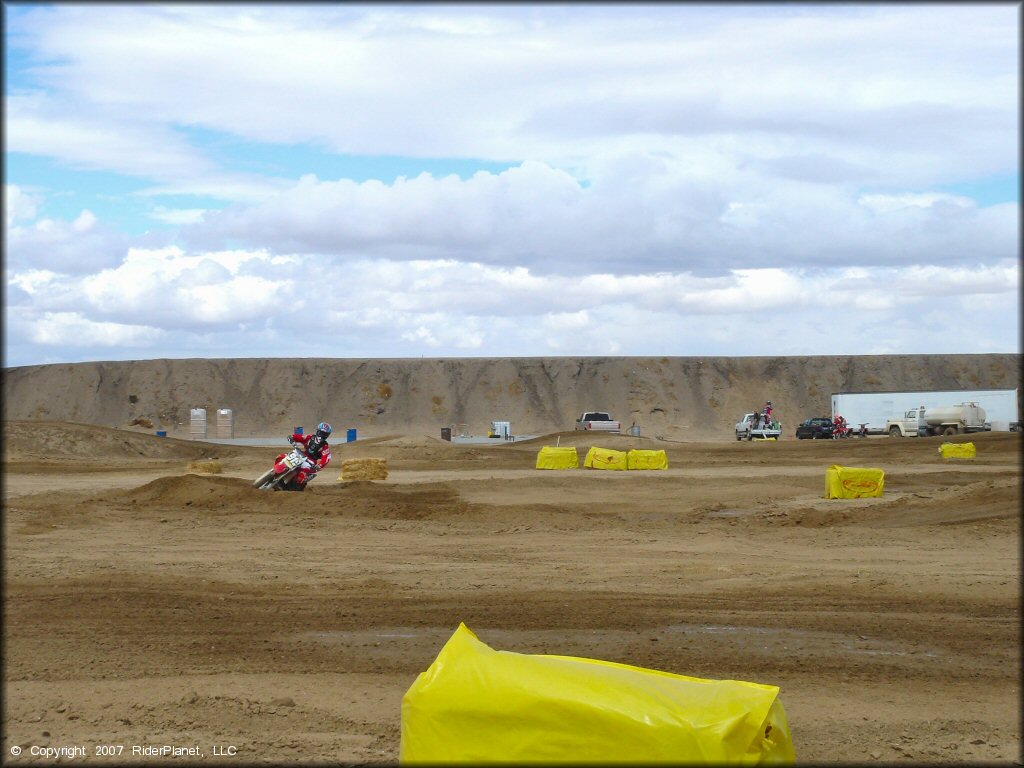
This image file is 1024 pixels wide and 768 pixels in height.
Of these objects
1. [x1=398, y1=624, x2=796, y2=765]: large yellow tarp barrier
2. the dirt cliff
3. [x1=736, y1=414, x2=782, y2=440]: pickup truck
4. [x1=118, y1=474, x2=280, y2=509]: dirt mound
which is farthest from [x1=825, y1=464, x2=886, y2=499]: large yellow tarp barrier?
the dirt cliff

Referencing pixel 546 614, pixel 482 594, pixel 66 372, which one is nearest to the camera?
pixel 546 614

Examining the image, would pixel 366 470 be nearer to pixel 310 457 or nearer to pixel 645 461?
pixel 310 457

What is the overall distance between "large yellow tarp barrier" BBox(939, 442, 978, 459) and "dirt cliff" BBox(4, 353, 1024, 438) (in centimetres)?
4324

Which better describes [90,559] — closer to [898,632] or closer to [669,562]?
[669,562]

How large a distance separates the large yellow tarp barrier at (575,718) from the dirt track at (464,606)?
8.01ft

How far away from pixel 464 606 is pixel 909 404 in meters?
54.3

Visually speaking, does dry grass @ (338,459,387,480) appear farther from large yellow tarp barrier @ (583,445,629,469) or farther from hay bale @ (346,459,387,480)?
large yellow tarp barrier @ (583,445,629,469)

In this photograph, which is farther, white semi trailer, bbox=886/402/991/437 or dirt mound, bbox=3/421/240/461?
white semi trailer, bbox=886/402/991/437

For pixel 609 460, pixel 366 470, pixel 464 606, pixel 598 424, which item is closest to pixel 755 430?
pixel 598 424

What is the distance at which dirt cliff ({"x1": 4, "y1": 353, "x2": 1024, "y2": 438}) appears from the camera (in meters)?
88.0

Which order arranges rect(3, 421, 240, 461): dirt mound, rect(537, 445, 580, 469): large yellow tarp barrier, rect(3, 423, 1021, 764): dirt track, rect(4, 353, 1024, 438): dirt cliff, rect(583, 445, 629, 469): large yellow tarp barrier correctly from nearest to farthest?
rect(3, 423, 1021, 764): dirt track → rect(583, 445, 629, 469): large yellow tarp barrier → rect(537, 445, 580, 469): large yellow tarp barrier → rect(3, 421, 240, 461): dirt mound → rect(4, 353, 1024, 438): dirt cliff

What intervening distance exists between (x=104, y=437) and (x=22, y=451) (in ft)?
13.9

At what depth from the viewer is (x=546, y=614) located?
12016 mm

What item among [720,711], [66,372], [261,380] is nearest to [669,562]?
[720,711]
